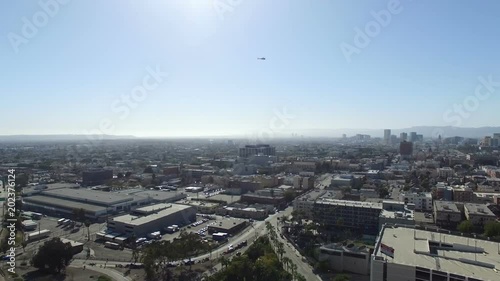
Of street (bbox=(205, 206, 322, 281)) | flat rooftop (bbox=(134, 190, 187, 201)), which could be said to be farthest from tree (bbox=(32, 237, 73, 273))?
flat rooftop (bbox=(134, 190, 187, 201))

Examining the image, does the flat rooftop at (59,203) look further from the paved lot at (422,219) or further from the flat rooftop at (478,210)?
the flat rooftop at (478,210)

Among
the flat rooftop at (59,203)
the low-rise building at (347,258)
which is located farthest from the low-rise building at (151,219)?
the low-rise building at (347,258)

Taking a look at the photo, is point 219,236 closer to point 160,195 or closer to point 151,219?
point 151,219

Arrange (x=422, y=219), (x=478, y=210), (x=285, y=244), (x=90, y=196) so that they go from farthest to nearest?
(x=90, y=196) → (x=422, y=219) → (x=478, y=210) → (x=285, y=244)

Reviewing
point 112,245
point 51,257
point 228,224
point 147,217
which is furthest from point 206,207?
point 51,257

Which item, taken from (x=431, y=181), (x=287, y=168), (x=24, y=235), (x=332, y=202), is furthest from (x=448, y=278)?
(x=287, y=168)

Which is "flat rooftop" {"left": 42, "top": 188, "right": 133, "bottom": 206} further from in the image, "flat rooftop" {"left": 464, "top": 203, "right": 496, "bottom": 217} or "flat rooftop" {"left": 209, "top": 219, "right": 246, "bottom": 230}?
"flat rooftop" {"left": 464, "top": 203, "right": 496, "bottom": 217}
